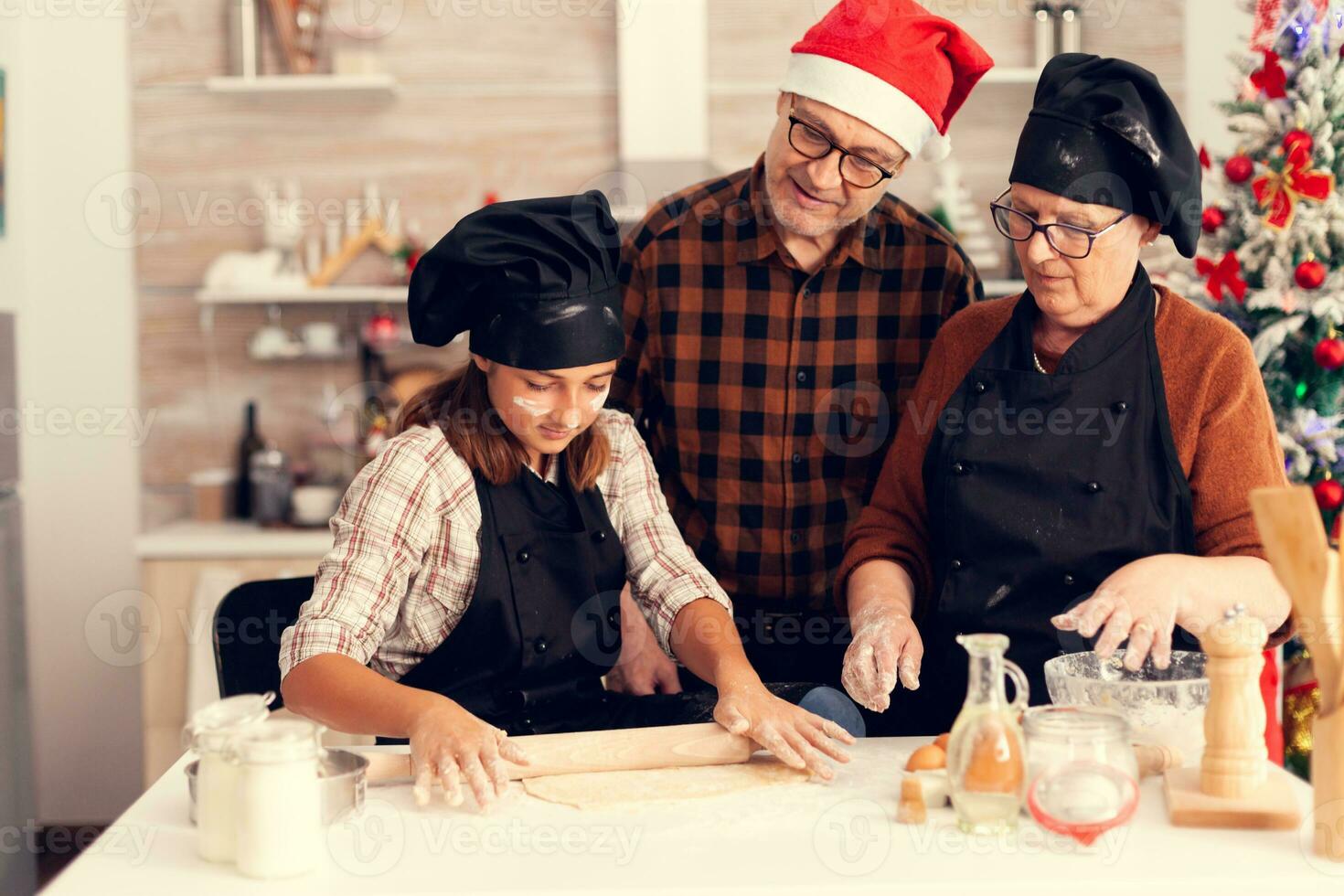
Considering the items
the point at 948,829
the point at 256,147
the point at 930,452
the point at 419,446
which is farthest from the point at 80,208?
the point at 948,829

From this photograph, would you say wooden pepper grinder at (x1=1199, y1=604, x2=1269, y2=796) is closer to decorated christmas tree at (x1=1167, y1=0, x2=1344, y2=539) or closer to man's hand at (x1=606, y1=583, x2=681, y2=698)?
man's hand at (x1=606, y1=583, x2=681, y2=698)

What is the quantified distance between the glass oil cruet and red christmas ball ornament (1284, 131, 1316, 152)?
224cm

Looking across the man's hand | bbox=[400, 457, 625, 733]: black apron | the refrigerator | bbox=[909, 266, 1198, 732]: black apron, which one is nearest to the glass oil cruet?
bbox=[909, 266, 1198, 732]: black apron

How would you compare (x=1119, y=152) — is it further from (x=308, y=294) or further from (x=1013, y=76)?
(x=308, y=294)

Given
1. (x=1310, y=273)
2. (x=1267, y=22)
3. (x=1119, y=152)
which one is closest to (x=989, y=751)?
(x=1119, y=152)

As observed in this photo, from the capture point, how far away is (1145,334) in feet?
5.73

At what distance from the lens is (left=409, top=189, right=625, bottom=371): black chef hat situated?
166 centimetres

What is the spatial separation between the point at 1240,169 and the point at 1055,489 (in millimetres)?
1703

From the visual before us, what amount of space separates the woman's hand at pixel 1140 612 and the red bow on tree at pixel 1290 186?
1811 millimetres

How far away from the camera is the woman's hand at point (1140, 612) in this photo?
1.39 metres

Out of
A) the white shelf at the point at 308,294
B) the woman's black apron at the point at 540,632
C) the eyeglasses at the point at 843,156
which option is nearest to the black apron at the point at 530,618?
the woman's black apron at the point at 540,632

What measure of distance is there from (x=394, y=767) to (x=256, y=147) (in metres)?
2.87

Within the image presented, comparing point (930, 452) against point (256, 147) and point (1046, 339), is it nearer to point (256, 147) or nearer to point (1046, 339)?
point (1046, 339)

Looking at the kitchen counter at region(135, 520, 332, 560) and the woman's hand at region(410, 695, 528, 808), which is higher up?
the woman's hand at region(410, 695, 528, 808)
